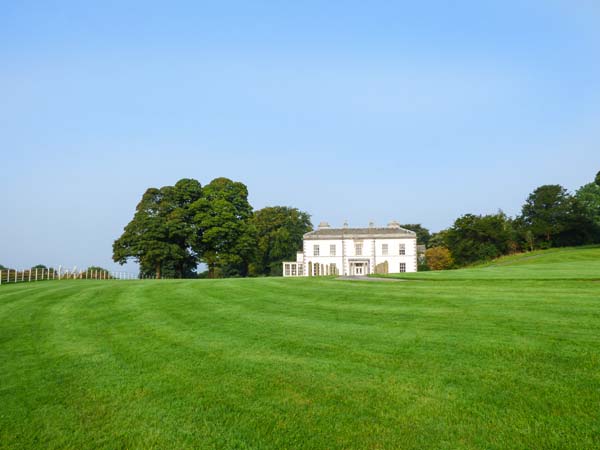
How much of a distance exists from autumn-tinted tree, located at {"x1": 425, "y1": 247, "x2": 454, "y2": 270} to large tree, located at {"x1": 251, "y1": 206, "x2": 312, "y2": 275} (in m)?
22.3

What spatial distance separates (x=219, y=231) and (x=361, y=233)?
2004 centimetres

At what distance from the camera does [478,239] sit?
59625 millimetres

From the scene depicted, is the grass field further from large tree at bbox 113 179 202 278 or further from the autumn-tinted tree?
the autumn-tinted tree

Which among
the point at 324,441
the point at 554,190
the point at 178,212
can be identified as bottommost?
the point at 324,441

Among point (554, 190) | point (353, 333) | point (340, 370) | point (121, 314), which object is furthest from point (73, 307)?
point (554, 190)

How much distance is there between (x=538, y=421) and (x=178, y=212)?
4642 cm

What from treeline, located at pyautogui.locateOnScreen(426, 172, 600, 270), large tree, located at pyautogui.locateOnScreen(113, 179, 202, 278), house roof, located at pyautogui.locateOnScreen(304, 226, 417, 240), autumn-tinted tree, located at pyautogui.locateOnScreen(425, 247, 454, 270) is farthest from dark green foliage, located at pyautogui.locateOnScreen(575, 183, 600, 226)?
large tree, located at pyautogui.locateOnScreen(113, 179, 202, 278)

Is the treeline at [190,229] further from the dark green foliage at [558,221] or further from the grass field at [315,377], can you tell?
the dark green foliage at [558,221]

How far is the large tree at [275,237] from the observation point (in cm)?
6619

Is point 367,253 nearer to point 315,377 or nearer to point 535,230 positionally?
point 535,230

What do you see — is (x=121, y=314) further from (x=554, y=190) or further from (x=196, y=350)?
(x=554, y=190)

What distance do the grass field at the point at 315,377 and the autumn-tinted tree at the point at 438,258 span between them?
59488 mm

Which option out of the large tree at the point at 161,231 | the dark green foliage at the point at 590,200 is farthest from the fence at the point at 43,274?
the dark green foliage at the point at 590,200

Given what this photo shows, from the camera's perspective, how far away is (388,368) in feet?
18.0
